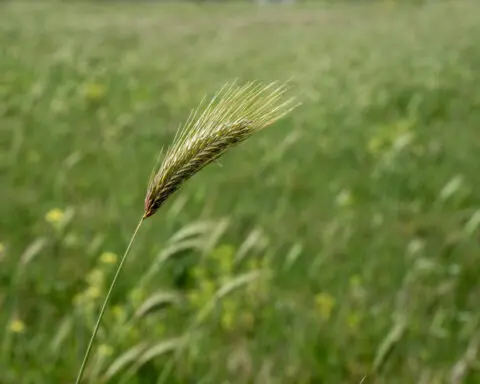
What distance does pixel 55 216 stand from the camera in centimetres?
356

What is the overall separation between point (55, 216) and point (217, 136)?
2.47 meters

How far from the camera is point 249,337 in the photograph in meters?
2.81

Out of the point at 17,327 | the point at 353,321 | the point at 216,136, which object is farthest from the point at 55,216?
the point at 216,136

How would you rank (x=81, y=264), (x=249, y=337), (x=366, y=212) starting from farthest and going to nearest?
1. (x=366, y=212)
2. (x=81, y=264)
3. (x=249, y=337)

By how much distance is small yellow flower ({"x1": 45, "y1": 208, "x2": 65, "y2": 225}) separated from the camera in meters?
3.54

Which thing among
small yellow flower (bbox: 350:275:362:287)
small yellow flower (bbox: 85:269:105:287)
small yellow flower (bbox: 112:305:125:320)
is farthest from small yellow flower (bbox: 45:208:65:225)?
small yellow flower (bbox: 350:275:362:287)

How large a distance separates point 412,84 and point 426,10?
36.5 ft

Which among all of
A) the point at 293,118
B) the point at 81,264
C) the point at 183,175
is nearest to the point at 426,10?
the point at 293,118

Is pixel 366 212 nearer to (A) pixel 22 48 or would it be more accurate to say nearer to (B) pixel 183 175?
(B) pixel 183 175

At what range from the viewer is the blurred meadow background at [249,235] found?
256 centimetres

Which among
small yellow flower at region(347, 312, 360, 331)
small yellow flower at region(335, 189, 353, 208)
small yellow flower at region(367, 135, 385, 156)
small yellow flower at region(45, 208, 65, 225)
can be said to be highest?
small yellow flower at region(367, 135, 385, 156)

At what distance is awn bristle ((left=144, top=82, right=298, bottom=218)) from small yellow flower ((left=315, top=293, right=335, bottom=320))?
1800mm

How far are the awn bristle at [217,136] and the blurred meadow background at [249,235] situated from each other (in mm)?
649

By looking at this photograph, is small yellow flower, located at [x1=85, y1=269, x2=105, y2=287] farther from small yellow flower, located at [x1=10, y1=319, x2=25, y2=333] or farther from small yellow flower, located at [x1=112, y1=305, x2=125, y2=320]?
small yellow flower, located at [x1=10, y1=319, x2=25, y2=333]
